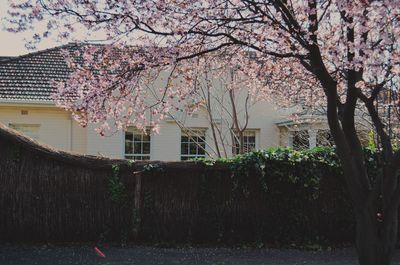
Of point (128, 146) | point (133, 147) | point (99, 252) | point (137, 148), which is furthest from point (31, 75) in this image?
point (99, 252)

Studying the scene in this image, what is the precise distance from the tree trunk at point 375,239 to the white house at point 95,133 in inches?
353

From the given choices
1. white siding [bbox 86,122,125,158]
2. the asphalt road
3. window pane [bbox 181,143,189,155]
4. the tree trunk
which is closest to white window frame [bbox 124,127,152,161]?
white siding [bbox 86,122,125,158]

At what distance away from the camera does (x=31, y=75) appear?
50.8 feet

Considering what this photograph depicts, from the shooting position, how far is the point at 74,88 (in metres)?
5.71

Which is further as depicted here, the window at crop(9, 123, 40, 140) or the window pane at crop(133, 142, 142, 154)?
the window pane at crop(133, 142, 142, 154)

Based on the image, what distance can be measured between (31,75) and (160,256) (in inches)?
388

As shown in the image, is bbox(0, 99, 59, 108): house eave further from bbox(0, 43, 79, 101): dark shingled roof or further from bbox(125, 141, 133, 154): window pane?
bbox(125, 141, 133, 154): window pane

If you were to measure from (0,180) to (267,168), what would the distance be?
4.52 metres

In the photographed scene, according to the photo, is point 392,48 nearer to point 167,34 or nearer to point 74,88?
point 167,34

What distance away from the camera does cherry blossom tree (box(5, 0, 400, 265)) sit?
4.55m

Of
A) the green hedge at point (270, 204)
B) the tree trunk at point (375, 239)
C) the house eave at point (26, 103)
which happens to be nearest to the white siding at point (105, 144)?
the house eave at point (26, 103)

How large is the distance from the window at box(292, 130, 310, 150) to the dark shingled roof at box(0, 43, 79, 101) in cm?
707

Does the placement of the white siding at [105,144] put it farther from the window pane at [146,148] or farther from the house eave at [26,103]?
the house eave at [26,103]

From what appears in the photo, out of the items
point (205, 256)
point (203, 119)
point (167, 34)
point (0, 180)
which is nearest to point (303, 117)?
point (203, 119)
